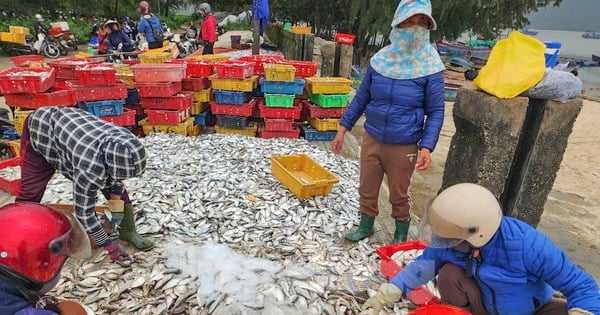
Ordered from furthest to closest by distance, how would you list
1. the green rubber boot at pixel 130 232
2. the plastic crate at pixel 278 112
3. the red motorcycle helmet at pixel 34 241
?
the plastic crate at pixel 278 112
the green rubber boot at pixel 130 232
the red motorcycle helmet at pixel 34 241

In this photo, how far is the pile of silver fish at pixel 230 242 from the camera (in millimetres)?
2736

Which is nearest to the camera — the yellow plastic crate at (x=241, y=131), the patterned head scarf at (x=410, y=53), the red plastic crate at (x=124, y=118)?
the patterned head scarf at (x=410, y=53)

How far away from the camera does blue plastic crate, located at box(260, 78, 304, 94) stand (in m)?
6.75

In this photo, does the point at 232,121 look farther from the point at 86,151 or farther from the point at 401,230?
the point at 86,151

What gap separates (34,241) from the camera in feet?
5.45

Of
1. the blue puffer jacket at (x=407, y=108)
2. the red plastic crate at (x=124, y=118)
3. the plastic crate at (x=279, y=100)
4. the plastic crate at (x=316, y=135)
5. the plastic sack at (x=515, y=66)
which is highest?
the plastic sack at (x=515, y=66)

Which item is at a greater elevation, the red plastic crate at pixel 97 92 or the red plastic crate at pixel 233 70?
the red plastic crate at pixel 233 70

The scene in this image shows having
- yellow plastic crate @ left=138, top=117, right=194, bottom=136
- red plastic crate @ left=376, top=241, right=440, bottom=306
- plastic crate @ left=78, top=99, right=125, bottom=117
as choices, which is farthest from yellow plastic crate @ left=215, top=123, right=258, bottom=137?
red plastic crate @ left=376, top=241, right=440, bottom=306

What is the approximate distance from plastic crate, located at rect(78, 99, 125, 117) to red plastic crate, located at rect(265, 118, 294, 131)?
94.9 inches

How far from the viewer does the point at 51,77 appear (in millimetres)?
5594

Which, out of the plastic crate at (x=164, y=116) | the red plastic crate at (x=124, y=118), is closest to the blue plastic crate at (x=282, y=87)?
the plastic crate at (x=164, y=116)

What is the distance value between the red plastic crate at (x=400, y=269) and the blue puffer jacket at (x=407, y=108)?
902 mm

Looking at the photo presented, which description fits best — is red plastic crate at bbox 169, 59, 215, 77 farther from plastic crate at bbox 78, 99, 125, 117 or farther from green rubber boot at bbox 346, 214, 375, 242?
green rubber boot at bbox 346, 214, 375, 242

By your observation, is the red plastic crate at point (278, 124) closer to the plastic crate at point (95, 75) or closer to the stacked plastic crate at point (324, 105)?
the stacked plastic crate at point (324, 105)
